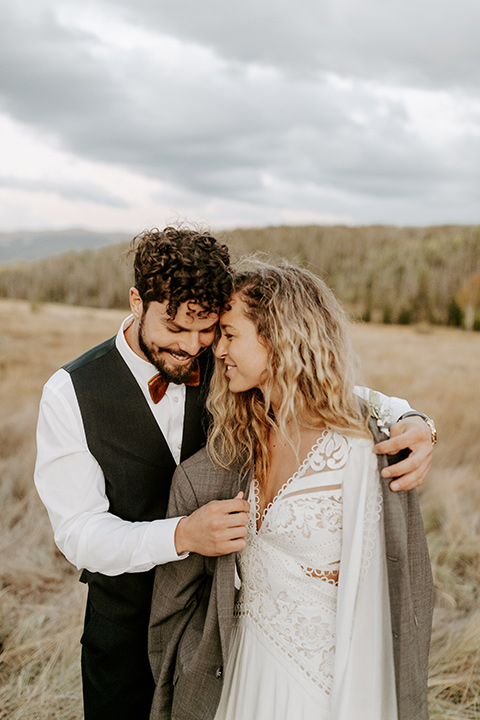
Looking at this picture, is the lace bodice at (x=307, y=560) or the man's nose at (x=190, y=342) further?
the man's nose at (x=190, y=342)

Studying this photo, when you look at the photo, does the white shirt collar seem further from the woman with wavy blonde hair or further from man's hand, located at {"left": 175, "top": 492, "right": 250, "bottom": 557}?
man's hand, located at {"left": 175, "top": 492, "right": 250, "bottom": 557}

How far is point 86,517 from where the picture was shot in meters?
1.81

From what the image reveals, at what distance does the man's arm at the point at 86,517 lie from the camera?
5.37 feet

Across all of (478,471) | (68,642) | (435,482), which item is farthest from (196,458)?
(478,471)

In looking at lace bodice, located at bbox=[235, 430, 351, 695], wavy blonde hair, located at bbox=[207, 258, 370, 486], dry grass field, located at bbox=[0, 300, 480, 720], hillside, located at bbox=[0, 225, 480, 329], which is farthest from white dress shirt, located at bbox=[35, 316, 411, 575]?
hillside, located at bbox=[0, 225, 480, 329]

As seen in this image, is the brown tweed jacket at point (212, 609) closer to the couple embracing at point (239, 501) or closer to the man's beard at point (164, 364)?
the couple embracing at point (239, 501)

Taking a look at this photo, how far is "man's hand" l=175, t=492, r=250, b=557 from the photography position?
1562 mm

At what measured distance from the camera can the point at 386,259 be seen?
23.8 m

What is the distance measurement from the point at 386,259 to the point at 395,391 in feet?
48.2

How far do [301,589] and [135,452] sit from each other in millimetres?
742

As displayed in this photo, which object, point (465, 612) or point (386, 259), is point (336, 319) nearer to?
point (465, 612)

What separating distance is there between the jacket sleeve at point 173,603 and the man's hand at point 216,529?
7.3 inches

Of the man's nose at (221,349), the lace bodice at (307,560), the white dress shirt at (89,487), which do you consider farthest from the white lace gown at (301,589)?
the man's nose at (221,349)

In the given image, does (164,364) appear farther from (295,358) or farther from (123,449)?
(295,358)
